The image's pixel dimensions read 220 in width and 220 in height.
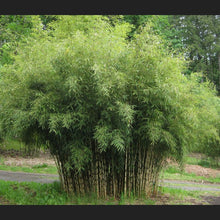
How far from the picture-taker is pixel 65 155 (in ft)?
16.4

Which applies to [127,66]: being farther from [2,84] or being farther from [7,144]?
[7,144]

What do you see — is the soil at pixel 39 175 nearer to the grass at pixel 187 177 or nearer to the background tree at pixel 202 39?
the grass at pixel 187 177

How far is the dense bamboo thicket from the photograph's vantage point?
4.45 m

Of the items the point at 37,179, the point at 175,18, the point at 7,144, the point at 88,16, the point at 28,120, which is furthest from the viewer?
the point at 175,18

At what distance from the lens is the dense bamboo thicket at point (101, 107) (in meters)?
4.45

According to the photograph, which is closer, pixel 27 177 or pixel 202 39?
pixel 27 177

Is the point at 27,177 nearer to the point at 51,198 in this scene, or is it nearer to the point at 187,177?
the point at 51,198

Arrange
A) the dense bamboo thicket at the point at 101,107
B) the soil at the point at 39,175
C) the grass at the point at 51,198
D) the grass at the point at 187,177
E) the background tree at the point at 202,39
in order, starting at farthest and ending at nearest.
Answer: the background tree at the point at 202,39
the grass at the point at 187,177
the soil at the point at 39,175
the grass at the point at 51,198
the dense bamboo thicket at the point at 101,107

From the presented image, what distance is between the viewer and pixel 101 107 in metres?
4.68

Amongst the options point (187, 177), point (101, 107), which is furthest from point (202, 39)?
point (101, 107)

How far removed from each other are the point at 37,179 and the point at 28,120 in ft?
10.5

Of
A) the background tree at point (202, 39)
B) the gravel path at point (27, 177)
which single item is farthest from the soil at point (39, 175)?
the background tree at point (202, 39)

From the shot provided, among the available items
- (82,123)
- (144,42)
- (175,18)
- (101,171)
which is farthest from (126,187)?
(175,18)

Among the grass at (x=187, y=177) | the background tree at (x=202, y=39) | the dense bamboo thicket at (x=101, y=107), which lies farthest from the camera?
the background tree at (x=202, y=39)
